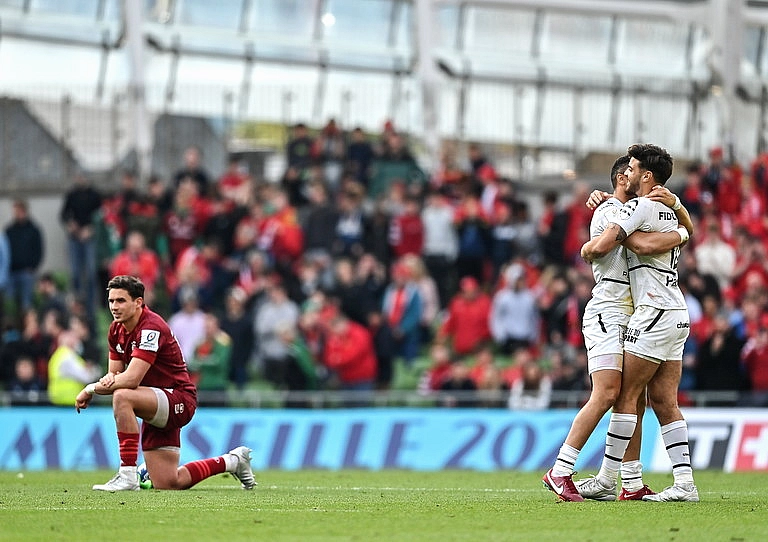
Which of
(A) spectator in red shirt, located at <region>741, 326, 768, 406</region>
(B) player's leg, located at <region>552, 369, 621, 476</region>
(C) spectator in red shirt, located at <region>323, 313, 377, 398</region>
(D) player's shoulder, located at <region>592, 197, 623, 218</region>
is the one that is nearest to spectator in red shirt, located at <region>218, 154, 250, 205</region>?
(C) spectator in red shirt, located at <region>323, 313, 377, 398</region>

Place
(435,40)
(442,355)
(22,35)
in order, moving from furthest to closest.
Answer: (435,40) < (22,35) < (442,355)

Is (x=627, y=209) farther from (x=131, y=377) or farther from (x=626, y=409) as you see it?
(x=131, y=377)

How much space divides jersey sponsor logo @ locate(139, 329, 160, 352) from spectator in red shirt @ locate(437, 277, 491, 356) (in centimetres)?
1120

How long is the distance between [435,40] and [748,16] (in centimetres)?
636

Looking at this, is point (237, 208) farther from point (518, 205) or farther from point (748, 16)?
point (748, 16)

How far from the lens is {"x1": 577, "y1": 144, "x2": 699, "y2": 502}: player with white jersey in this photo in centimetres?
1065

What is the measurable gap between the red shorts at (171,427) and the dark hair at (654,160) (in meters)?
3.96

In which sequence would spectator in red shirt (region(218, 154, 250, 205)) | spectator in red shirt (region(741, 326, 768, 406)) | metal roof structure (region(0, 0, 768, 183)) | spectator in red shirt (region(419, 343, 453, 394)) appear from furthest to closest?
1. metal roof structure (region(0, 0, 768, 183))
2. spectator in red shirt (region(218, 154, 250, 205))
3. spectator in red shirt (region(419, 343, 453, 394))
4. spectator in red shirt (region(741, 326, 768, 406))

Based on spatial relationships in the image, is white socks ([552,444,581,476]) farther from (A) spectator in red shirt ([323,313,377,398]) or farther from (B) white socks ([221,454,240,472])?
(A) spectator in red shirt ([323,313,377,398])

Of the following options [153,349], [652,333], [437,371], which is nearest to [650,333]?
[652,333]

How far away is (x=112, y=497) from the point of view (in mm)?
11094

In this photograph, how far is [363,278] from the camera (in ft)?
74.7

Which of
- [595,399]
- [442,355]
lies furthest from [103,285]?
[595,399]

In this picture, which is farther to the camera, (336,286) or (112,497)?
(336,286)
